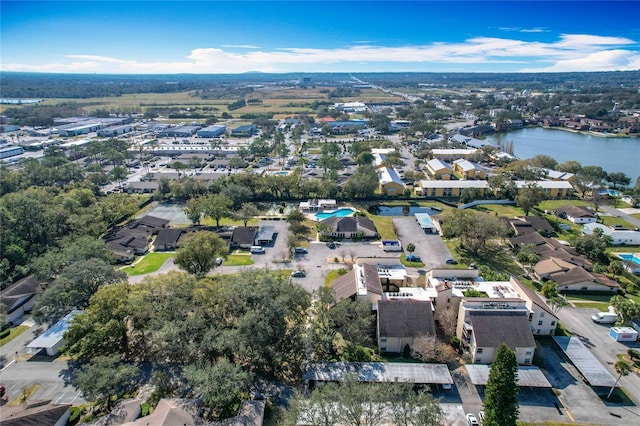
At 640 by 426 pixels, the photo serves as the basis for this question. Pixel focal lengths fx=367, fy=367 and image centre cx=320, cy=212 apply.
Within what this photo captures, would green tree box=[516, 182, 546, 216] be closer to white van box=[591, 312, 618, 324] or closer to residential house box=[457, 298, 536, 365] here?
white van box=[591, 312, 618, 324]

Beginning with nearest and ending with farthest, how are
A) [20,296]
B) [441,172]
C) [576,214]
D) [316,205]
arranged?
[20,296]
[576,214]
[316,205]
[441,172]

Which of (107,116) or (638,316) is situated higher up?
(107,116)

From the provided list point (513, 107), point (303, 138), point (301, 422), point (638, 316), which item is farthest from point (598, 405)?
point (513, 107)

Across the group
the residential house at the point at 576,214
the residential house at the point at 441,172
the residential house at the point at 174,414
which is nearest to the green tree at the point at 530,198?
the residential house at the point at 576,214

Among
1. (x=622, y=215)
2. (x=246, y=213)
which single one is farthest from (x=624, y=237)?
(x=246, y=213)

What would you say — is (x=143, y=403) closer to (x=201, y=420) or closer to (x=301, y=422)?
(x=201, y=420)

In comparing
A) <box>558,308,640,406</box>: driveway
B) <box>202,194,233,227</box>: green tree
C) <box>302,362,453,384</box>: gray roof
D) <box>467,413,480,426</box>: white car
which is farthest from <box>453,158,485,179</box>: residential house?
<box>467,413,480,426</box>: white car

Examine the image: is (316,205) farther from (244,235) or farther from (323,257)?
(323,257)
